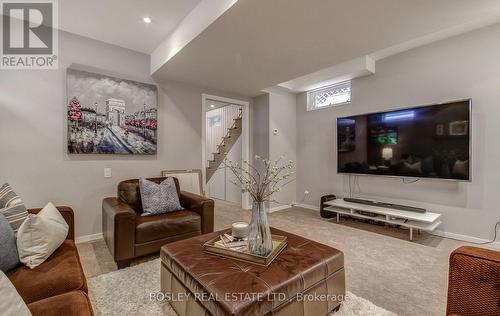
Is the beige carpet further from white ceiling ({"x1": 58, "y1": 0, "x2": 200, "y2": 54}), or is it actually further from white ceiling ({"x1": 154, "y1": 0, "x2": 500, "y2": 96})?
white ceiling ({"x1": 58, "y1": 0, "x2": 200, "y2": 54})

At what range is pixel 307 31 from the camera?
90.1 inches

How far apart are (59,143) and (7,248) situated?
6.10 feet

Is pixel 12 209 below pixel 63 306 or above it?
above

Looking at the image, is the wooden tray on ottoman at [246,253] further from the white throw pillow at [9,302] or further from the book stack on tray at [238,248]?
the white throw pillow at [9,302]

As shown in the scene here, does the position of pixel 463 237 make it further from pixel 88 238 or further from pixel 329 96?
pixel 88 238

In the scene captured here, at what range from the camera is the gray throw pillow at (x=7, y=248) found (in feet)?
4.23

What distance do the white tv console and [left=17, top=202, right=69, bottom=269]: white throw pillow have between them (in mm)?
3511

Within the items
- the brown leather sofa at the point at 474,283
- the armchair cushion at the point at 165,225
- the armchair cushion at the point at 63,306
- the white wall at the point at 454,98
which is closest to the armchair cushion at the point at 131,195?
the armchair cushion at the point at 165,225

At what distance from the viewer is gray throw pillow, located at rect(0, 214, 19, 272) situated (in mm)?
1288

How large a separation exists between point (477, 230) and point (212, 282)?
3511mm

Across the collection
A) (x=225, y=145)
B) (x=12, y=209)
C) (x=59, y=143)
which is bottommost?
(x=12, y=209)

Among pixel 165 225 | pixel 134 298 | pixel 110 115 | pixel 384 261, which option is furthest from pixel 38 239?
pixel 384 261

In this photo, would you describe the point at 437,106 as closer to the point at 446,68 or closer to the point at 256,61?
the point at 446,68

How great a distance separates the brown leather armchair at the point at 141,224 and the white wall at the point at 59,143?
47cm
